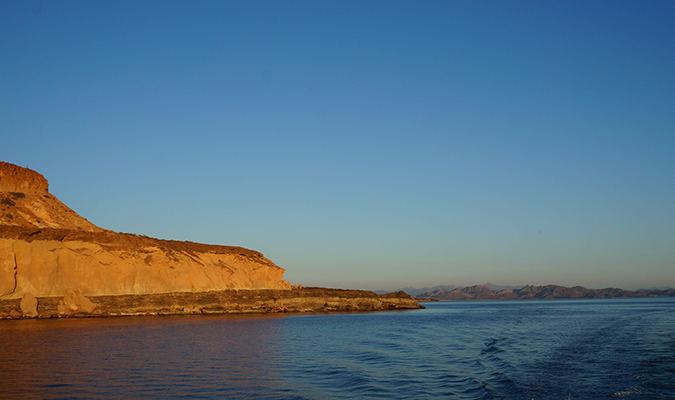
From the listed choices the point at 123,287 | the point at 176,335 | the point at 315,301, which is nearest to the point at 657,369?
the point at 176,335

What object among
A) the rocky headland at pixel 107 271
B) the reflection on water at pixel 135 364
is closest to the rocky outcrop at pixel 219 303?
the rocky headland at pixel 107 271

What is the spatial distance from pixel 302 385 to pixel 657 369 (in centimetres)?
1354

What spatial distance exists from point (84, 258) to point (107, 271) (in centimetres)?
276

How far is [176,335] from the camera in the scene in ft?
94.1

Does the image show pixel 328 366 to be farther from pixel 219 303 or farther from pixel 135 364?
pixel 219 303

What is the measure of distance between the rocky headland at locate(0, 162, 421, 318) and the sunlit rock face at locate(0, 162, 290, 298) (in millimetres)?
90

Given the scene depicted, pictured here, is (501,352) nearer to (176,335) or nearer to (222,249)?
(176,335)

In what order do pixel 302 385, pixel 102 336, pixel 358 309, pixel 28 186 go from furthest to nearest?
1. pixel 358 309
2. pixel 28 186
3. pixel 102 336
4. pixel 302 385

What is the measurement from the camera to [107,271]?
49.0 metres

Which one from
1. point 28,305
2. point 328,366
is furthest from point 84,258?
point 328,366

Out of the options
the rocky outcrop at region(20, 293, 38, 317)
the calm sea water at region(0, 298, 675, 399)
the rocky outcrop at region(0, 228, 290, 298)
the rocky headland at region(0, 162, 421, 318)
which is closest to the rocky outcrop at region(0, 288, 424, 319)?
the rocky headland at region(0, 162, 421, 318)

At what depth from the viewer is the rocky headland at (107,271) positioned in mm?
43469

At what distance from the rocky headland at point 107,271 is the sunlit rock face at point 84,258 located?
0.29 ft

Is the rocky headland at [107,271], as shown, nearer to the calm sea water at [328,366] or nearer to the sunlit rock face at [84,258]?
the sunlit rock face at [84,258]
